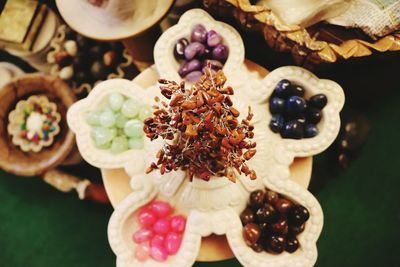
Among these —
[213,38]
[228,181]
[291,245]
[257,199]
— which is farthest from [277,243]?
[213,38]

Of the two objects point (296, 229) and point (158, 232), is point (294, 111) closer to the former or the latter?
point (296, 229)

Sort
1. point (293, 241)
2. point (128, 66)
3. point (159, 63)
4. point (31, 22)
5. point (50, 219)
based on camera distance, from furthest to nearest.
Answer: point (50, 219) < point (128, 66) < point (31, 22) < point (159, 63) < point (293, 241)

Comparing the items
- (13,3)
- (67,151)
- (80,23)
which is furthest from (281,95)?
(13,3)

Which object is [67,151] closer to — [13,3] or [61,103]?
[61,103]

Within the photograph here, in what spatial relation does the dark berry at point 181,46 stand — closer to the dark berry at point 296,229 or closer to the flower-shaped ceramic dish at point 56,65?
the flower-shaped ceramic dish at point 56,65

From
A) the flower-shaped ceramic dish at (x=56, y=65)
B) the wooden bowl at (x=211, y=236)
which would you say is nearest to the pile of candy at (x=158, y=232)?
the wooden bowl at (x=211, y=236)

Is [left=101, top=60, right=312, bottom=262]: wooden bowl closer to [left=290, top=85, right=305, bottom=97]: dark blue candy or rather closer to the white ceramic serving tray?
the white ceramic serving tray

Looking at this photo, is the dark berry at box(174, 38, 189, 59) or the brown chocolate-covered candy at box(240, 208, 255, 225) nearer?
the brown chocolate-covered candy at box(240, 208, 255, 225)

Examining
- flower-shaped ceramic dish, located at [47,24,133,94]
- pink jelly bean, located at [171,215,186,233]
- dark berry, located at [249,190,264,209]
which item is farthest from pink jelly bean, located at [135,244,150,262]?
flower-shaped ceramic dish, located at [47,24,133,94]
